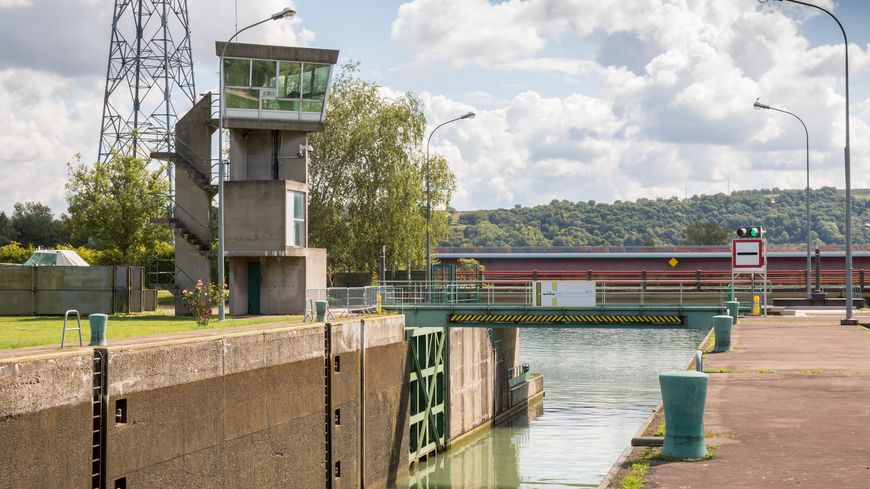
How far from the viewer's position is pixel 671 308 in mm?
36344

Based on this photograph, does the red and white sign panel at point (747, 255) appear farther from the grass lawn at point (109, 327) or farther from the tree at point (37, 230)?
the tree at point (37, 230)

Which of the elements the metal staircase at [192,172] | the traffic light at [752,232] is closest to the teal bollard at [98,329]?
the traffic light at [752,232]

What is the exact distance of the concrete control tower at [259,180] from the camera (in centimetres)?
4278

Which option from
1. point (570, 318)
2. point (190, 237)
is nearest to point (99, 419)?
point (570, 318)

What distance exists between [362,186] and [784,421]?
46342mm

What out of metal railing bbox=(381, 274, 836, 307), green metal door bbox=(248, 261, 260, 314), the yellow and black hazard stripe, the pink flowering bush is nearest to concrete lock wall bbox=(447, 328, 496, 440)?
metal railing bbox=(381, 274, 836, 307)

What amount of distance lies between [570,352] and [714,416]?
61759mm

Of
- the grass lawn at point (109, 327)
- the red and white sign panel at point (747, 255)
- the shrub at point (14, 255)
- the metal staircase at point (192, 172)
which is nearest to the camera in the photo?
the grass lawn at point (109, 327)

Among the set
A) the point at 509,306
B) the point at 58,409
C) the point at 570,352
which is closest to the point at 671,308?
the point at 509,306

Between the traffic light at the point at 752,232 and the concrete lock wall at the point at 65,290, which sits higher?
the traffic light at the point at 752,232

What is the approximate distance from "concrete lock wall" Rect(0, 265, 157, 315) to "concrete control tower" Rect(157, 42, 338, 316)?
2.78 metres

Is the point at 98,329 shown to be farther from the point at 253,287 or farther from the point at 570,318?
the point at 253,287

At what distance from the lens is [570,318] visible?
38000mm

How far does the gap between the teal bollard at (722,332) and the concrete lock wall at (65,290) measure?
2405 cm
